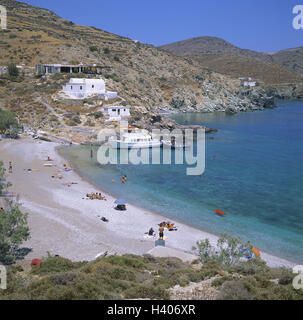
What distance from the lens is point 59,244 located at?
50.6ft

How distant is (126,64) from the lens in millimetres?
87312

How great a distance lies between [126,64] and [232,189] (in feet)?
222

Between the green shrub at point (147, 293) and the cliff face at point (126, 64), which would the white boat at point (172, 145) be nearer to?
the cliff face at point (126, 64)

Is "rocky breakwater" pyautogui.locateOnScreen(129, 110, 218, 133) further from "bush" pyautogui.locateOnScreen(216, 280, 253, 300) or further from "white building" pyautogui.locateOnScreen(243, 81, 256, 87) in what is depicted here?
"white building" pyautogui.locateOnScreen(243, 81, 256, 87)

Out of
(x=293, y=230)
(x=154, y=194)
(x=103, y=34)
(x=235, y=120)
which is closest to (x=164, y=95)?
(x=235, y=120)

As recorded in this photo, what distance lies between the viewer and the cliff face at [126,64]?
211ft

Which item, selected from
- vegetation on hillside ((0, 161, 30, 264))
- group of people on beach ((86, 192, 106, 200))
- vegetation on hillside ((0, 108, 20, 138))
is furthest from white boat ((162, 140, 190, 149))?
vegetation on hillside ((0, 161, 30, 264))

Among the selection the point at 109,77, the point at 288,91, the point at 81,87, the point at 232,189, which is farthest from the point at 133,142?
the point at 288,91

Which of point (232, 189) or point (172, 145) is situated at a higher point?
point (172, 145)

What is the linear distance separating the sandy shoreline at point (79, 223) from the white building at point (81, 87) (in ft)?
83.6

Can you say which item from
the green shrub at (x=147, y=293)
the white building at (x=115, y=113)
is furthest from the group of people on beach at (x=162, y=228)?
the white building at (x=115, y=113)

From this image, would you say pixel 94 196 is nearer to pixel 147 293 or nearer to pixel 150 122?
pixel 147 293

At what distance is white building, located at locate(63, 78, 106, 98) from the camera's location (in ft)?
168

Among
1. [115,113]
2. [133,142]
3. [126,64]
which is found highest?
[126,64]
